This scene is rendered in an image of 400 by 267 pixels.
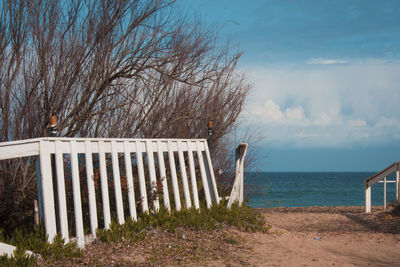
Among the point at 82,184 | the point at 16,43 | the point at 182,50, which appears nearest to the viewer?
the point at 16,43

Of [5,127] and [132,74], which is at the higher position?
[132,74]

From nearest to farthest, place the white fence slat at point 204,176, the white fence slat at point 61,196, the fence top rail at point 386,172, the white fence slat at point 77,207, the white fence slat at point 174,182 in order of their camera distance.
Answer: the white fence slat at point 61,196, the white fence slat at point 77,207, the white fence slat at point 174,182, the white fence slat at point 204,176, the fence top rail at point 386,172

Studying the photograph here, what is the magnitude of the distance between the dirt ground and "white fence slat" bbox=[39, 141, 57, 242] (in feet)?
1.76

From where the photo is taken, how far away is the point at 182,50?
27.2 feet

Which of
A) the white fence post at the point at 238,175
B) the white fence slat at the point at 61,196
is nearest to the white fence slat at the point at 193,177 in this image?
the white fence post at the point at 238,175

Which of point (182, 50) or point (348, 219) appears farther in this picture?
point (348, 219)

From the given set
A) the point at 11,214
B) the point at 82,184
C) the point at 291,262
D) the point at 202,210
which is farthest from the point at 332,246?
the point at 11,214

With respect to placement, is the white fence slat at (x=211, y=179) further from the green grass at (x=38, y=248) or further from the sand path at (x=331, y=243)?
the green grass at (x=38, y=248)

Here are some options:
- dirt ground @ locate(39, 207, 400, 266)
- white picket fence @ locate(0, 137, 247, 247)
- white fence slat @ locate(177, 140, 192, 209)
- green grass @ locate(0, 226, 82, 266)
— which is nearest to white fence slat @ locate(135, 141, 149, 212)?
white picket fence @ locate(0, 137, 247, 247)

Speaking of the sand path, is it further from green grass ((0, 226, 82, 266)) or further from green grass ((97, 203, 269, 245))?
green grass ((0, 226, 82, 266))

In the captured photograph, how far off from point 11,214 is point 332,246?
5.38 meters

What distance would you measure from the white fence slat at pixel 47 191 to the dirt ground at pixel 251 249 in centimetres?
54

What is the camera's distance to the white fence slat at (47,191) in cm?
527

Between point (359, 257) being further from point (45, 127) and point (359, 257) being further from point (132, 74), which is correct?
point (45, 127)
